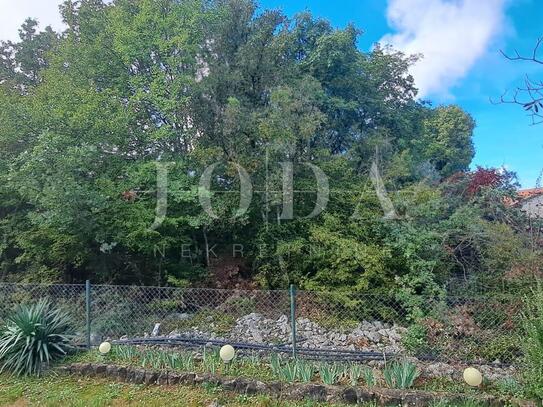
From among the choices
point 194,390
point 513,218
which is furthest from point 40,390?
point 513,218

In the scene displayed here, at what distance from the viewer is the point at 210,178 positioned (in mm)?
8461

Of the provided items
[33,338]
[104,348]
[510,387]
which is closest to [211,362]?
[104,348]

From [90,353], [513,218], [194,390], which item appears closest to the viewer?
[194,390]

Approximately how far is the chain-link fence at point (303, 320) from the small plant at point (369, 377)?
0.91 m

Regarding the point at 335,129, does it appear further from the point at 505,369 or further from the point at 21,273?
the point at 21,273

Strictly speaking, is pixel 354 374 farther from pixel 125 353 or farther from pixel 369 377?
pixel 125 353

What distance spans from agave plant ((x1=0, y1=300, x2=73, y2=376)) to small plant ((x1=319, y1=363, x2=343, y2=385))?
3.71 m

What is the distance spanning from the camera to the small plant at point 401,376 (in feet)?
13.0

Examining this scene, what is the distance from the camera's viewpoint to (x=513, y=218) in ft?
23.5

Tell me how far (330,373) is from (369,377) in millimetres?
425

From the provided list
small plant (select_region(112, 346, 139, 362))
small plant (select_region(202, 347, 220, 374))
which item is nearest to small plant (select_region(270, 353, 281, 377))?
small plant (select_region(202, 347, 220, 374))

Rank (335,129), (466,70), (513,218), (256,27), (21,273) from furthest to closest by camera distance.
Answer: (335,129) → (256,27) → (21,273) → (466,70) → (513,218)

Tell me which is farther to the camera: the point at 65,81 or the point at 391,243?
the point at 65,81

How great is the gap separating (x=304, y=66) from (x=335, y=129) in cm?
210
